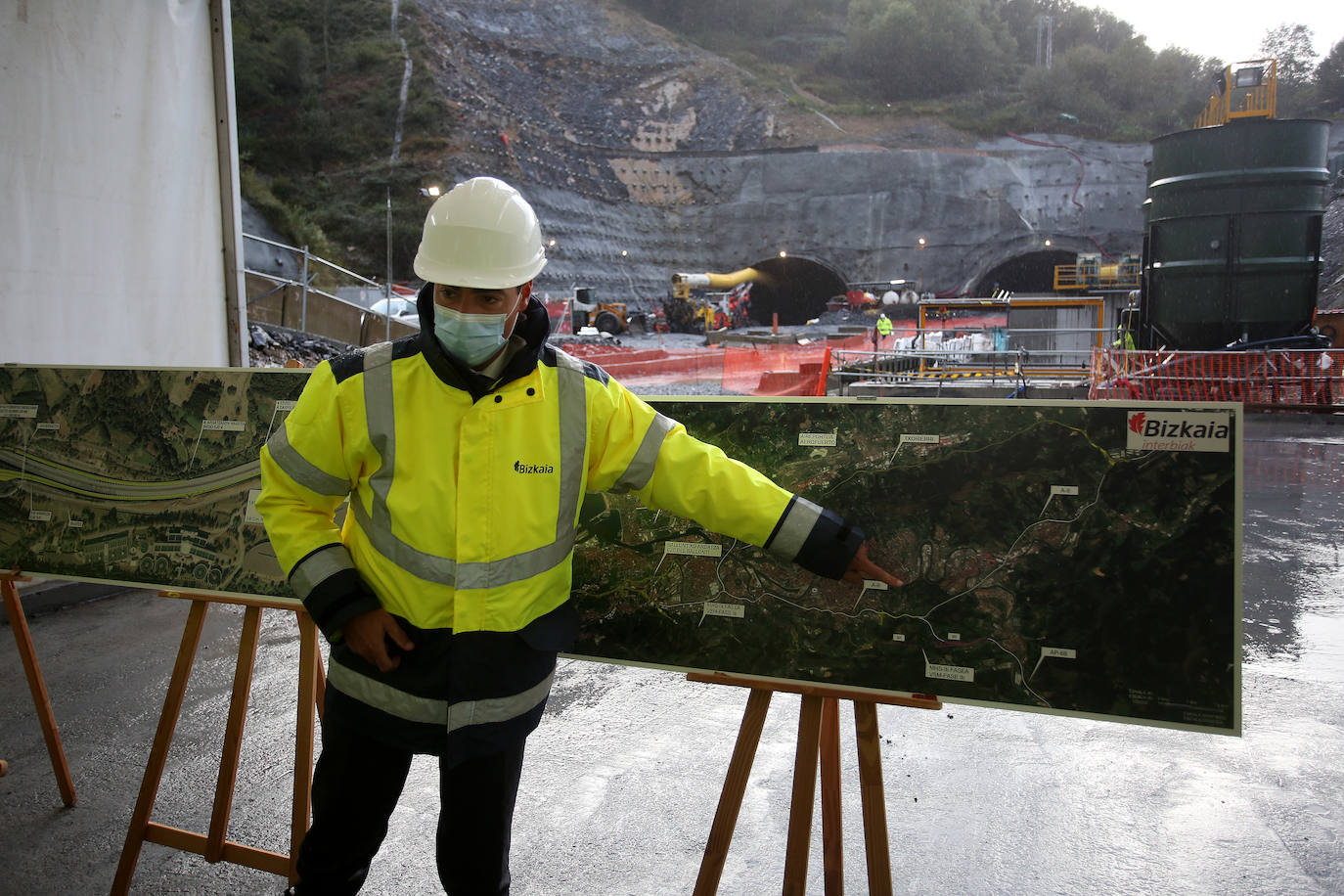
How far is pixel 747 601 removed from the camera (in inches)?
92.8

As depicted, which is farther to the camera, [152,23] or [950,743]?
[152,23]

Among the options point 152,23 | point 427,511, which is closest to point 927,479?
point 427,511

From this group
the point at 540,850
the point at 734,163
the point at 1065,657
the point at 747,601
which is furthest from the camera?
the point at 734,163

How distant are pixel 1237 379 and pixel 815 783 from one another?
45.6ft

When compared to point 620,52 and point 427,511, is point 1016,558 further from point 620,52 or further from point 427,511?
point 620,52

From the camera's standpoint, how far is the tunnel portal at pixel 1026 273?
47.7 meters

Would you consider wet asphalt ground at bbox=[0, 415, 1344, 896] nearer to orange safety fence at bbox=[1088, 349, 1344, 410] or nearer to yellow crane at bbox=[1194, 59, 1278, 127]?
orange safety fence at bbox=[1088, 349, 1344, 410]

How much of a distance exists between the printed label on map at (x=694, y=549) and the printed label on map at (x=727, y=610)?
5.4 inches

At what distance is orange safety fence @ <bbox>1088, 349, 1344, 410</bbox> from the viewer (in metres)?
12.9

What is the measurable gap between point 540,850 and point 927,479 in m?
1.85

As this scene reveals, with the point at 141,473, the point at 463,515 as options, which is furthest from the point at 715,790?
the point at 141,473

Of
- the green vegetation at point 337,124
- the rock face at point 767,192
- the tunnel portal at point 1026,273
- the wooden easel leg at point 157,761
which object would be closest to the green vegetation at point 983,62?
the rock face at point 767,192

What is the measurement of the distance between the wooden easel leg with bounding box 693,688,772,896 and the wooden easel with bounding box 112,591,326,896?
1288 millimetres

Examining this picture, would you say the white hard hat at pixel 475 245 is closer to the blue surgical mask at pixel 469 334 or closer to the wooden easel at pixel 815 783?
the blue surgical mask at pixel 469 334
